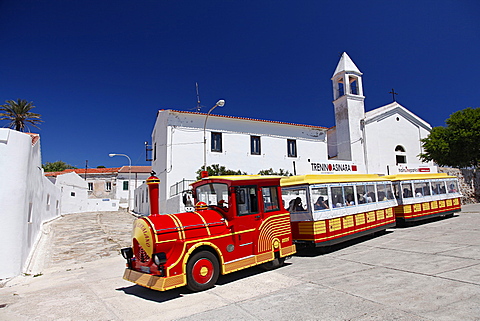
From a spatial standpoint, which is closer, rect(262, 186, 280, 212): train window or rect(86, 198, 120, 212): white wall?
rect(262, 186, 280, 212): train window

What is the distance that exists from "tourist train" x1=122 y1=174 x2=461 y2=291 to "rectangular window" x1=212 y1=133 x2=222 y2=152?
39.7ft

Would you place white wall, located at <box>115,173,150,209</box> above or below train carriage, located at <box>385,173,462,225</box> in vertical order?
above

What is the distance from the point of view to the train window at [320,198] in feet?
30.7

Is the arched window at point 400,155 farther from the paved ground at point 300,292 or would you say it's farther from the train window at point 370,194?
the paved ground at point 300,292

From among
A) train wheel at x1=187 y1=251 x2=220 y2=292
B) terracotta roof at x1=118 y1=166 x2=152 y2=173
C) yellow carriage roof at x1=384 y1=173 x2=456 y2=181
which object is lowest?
→ train wheel at x1=187 y1=251 x2=220 y2=292

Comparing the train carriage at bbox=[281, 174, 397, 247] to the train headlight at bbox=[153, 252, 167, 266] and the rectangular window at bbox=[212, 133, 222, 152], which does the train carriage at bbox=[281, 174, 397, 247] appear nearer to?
the train headlight at bbox=[153, 252, 167, 266]

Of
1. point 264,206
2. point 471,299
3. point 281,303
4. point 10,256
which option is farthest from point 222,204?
point 10,256

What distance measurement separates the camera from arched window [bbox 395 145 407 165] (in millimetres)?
29000

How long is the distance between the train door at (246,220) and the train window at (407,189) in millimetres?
9619

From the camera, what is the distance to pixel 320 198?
953 cm

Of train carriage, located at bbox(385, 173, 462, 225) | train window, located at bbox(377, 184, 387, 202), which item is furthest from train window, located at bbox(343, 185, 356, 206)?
train carriage, located at bbox(385, 173, 462, 225)

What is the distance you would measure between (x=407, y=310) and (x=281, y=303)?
191cm

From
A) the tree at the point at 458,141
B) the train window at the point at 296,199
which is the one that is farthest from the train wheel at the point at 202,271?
the tree at the point at 458,141

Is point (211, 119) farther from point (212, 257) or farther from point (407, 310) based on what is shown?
point (407, 310)
